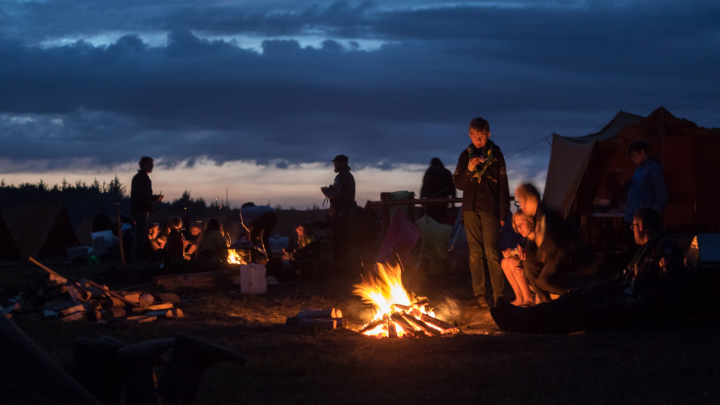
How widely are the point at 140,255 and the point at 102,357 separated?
8.28 meters

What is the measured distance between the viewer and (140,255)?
1002 cm

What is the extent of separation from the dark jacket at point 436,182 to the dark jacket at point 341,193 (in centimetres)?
180

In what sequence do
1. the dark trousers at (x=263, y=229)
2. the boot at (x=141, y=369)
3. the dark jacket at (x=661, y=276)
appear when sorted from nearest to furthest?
the boot at (x=141, y=369) → the dark jacket at (x=661, y=276) → the dark trousers at (x=263, y=229)

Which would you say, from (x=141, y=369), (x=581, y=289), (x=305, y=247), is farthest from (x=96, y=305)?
(x=581, y=289)

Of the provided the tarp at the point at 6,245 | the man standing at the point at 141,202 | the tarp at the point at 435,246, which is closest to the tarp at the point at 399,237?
the tarp at the point at 435,246

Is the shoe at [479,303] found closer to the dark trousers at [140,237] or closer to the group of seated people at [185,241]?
the group of seated people at [185,241]

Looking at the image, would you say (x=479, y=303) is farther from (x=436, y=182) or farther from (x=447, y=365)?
(x=436, y=182)

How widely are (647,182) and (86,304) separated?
→ 5438mm

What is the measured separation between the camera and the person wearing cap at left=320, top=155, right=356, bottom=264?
966 centimetres

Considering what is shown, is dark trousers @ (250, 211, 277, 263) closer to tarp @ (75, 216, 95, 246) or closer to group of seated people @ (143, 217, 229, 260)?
group of seated people @ (143, 217, 229, 260)

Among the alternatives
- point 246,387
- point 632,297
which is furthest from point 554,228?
point 246,387

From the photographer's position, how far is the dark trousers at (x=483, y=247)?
216 inches

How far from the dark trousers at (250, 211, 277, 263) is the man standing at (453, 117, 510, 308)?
4.12 meters

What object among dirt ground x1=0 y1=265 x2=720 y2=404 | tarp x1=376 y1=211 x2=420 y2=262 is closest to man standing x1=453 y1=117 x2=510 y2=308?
dirt ground x1=0 y1=265 x2=720 y2=404
